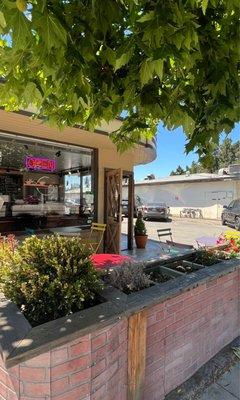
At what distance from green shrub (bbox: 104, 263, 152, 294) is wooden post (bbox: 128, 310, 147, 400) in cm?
38

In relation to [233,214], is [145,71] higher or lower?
higher

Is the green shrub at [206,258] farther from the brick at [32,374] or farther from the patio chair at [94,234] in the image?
the patio chair at [94,234]

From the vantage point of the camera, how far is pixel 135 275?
2.73 metres

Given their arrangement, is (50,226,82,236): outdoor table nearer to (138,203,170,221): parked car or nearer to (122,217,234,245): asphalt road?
(122,217,234,245): asphalt road

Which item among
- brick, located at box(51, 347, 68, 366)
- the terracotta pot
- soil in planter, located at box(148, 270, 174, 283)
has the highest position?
soil in planter, located at box(148, 270, 174, 283)

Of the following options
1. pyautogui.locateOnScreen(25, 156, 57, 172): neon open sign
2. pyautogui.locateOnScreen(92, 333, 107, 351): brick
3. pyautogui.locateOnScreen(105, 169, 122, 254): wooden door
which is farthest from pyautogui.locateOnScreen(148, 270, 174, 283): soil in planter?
pyautogui.locateOnScreen(25, 156, 57, 172): neon open sign

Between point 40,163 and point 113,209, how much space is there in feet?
8.16

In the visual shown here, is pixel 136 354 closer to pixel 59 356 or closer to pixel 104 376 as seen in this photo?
pixel 104 376

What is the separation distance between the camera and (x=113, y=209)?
859 centimetres

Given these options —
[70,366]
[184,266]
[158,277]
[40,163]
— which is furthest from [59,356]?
[40,163]

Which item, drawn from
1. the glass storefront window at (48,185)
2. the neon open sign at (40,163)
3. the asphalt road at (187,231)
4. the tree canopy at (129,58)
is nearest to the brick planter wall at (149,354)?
the tree canopy at (129,58)

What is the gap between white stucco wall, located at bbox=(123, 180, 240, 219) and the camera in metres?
20.7

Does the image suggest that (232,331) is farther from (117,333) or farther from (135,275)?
(117,333)

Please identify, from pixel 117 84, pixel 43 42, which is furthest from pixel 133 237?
pixel 43 42
